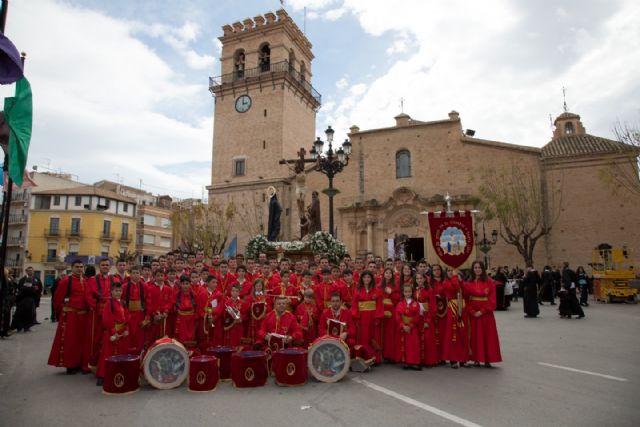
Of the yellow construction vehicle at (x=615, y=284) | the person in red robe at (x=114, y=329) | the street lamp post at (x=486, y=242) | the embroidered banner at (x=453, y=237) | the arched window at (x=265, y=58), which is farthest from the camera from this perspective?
the arched window at (x=265, y=58)

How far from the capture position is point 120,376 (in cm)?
580

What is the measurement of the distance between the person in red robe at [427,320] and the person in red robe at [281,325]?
2.18 metres

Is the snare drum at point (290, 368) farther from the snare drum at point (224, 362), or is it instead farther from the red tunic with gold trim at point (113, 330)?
the red tunic with gold trim at point (113, 330)

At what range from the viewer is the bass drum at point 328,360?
6.43m

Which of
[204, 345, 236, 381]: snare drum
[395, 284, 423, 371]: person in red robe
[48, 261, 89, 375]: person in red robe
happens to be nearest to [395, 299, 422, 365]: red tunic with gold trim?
[395, 284, 423, 371]: person in red robe

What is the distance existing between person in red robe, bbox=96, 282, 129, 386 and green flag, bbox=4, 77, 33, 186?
2.16 m

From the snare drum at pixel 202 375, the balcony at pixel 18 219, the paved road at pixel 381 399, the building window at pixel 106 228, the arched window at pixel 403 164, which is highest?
the arched window at pixel 403 164

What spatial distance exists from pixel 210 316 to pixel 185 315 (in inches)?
17.9

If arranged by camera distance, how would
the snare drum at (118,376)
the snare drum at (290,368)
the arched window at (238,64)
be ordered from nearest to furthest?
1. the snare drum at (118,376)
2. the snare drum at (290,368)
3. the arched window at (238,64)

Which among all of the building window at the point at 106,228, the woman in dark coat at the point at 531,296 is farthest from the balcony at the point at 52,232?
the woman in dark coat at the point at 531,296

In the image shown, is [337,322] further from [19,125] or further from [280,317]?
[19,125]

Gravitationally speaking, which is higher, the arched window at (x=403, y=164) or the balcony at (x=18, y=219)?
the arched window at (x=403, y=164)

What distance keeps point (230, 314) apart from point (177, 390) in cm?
185

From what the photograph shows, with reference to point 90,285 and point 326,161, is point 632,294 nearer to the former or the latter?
point 326,161
